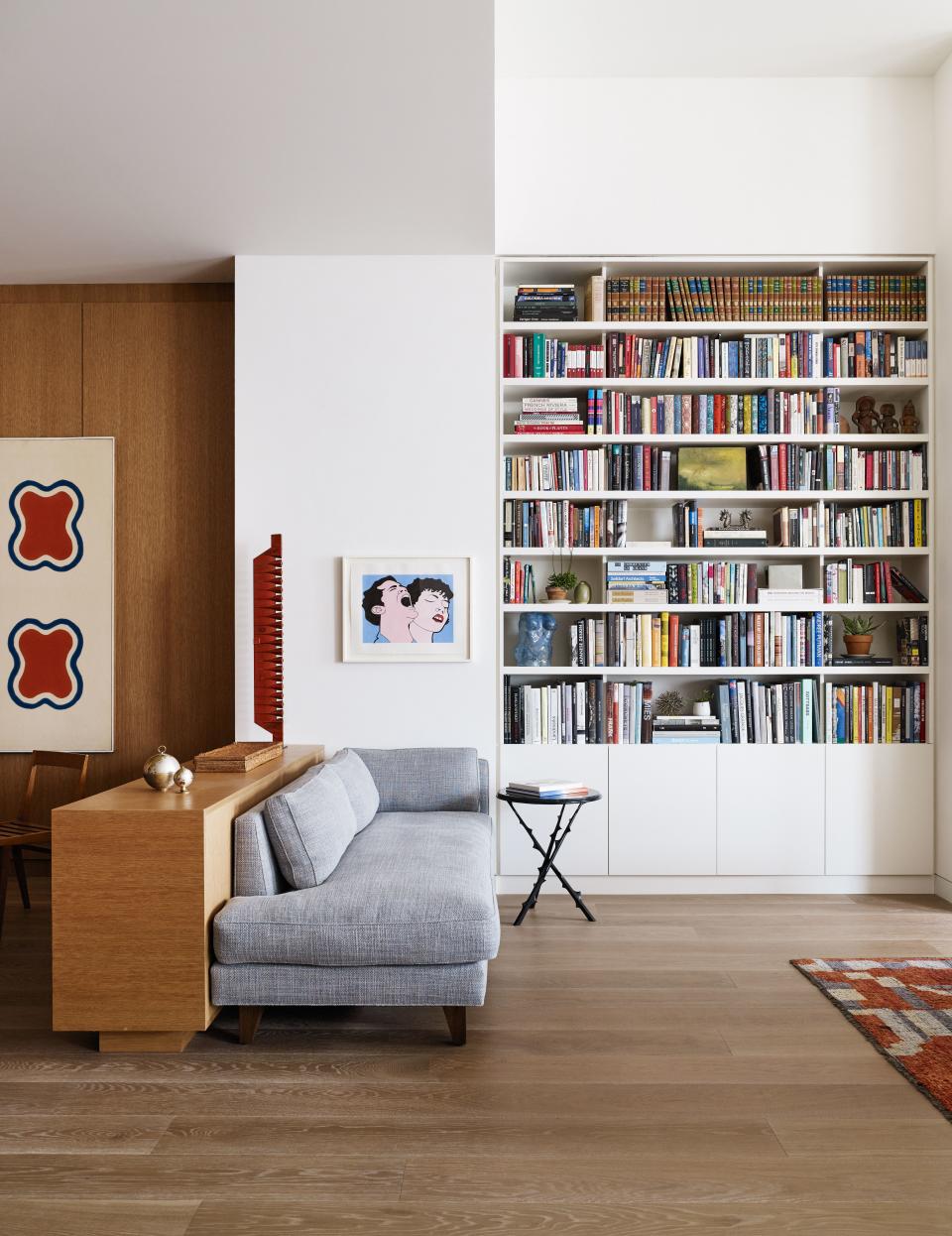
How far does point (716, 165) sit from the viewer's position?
493cm

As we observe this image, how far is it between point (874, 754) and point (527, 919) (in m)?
1.94

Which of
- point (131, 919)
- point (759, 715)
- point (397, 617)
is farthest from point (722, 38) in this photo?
point (131, 919)

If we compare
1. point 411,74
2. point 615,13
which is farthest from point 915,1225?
point 615,13

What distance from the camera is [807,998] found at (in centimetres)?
346

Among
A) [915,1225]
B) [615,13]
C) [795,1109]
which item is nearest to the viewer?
[915,1225]

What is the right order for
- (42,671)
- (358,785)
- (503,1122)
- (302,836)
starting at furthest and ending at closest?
(42,671)
(358,785)
(302,836)
(503,1122)

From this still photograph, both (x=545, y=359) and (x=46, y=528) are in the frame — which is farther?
(x=46, y=528)

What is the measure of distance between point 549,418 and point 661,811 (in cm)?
205

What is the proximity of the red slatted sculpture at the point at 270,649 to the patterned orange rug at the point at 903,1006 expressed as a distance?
7.94 feet

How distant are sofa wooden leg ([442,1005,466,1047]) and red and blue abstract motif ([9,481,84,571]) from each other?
333 cm

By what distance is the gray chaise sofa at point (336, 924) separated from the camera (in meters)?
3.03

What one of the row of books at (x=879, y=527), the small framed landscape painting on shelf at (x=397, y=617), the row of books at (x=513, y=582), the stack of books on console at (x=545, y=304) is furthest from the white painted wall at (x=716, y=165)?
the small framed landscape painting on shelf at (x=397, y=617)

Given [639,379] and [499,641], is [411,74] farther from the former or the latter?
[499,641]

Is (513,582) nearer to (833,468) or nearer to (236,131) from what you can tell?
(833,468)
